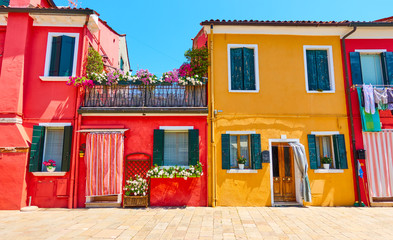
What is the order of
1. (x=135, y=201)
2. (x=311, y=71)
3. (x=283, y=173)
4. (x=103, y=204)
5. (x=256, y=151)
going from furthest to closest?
(x=311, y=71) < (x=283, y=173) < (x=256, y=151) < (x=103, y=204) < (x=135, y=201)

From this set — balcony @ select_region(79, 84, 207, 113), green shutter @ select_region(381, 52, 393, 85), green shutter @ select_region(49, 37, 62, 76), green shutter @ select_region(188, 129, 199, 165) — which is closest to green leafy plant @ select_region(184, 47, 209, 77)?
balcony @ select_region(79, 84, 207, 113)

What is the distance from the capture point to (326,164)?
835 centimetres

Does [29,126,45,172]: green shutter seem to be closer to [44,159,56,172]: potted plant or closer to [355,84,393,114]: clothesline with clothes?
[44,159,56,172]: potted plant

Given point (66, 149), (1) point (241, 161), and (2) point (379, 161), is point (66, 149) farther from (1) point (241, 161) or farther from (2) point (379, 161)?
(2) point (379, 161)

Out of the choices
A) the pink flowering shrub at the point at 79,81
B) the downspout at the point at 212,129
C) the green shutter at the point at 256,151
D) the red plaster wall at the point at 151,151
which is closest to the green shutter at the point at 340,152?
the green shutter at the point at 256,151

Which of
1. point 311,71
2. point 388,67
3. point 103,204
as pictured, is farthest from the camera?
point 311,71

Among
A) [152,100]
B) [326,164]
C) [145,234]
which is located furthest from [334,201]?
[152,100]

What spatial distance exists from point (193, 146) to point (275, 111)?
350cm

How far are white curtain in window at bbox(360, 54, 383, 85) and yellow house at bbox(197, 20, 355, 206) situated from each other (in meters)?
1.13

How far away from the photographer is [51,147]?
326 inches

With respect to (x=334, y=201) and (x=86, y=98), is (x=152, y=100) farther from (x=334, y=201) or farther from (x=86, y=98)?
(x=334, y=201)

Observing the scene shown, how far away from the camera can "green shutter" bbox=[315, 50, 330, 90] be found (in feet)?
29.7

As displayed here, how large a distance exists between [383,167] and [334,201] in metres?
2.30

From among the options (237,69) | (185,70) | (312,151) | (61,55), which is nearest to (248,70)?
(237,69)
